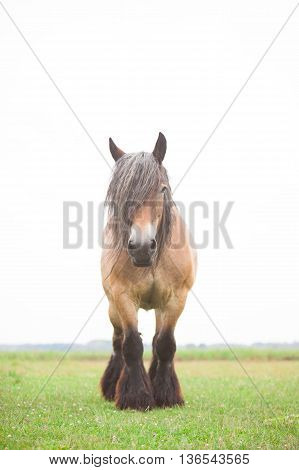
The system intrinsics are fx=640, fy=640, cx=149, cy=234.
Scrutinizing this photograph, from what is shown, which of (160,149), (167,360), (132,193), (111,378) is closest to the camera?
(132,193)

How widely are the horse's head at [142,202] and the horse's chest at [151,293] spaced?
0.35 meters

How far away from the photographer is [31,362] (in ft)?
50.0

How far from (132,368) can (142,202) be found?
6.74 feet

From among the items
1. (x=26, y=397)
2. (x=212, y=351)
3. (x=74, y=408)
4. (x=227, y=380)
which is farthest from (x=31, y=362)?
(x=74, y=408)

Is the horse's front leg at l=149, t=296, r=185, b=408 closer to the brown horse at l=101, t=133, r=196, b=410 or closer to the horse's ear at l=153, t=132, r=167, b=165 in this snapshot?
the brown horse at l=101, t=133, r=196, b=410

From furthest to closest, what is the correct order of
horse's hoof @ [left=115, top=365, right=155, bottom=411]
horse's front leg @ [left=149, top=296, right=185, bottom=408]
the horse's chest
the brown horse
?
horse's front leg @ [left=149, top=296, right=185, bottom=408], the horse's chest, horse's hoof @ [left=115, top=365, right=155, bottom=411], the brown horse

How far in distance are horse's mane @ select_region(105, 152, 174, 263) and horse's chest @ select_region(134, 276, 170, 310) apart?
0.29 m

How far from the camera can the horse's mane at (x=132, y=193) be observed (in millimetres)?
6910

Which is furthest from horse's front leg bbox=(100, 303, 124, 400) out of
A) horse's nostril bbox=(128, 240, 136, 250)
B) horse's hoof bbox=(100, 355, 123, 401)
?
horse's nostril bbox=(128, 240, 136, 250)

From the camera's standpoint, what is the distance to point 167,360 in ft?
26.2

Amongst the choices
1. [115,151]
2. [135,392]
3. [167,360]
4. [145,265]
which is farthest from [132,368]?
[115,151]

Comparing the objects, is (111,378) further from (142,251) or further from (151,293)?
(142,251)

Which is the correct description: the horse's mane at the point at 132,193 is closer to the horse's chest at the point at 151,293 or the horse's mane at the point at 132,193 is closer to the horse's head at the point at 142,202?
the horse's head at the point at 142,202

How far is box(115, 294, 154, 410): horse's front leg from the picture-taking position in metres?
7.48
